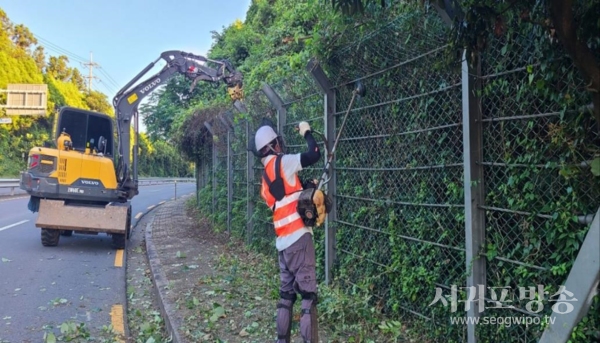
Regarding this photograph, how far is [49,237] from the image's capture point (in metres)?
9.58

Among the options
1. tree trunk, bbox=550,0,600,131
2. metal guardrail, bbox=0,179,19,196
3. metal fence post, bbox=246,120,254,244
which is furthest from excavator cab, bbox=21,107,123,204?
metal guardrail, bbox=0,179,19,196

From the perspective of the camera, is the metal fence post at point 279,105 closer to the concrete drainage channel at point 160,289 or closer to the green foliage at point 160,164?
the concrete drainage channel at point 160,289

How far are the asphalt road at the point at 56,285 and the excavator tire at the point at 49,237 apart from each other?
0.11 metres

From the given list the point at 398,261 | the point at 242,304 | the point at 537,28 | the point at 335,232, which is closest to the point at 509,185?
the point at 537,28

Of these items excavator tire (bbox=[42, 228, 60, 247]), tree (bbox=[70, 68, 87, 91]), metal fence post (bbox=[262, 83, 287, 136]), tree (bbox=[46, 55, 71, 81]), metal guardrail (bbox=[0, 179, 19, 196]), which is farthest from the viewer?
tree (bbox=[70, 68, 87, 91])

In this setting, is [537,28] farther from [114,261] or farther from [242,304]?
[114,261]

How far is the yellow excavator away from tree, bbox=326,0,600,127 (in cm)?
857

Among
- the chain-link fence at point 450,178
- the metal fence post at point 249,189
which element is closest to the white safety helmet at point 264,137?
the chain-link fence at point 450,178

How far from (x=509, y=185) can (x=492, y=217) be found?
0.27 m

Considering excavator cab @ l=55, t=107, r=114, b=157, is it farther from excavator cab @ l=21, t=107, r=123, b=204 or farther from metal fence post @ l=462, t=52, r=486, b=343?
metal fence post @ l=462, t=52, r=486, b=343

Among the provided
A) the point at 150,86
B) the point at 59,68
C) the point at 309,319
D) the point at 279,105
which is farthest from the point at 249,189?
the point at 59,68

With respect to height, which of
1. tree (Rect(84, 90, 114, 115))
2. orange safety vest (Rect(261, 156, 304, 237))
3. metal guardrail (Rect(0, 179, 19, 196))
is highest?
tree (Rect(84, 90, 114, 115))

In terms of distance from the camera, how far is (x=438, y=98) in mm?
3611

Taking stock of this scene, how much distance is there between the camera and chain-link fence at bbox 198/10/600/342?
2568mm
